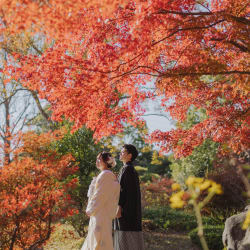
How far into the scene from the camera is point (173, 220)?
10.3m

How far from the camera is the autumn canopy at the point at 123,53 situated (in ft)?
12.8

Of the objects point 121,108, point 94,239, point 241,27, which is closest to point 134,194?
point 94,239

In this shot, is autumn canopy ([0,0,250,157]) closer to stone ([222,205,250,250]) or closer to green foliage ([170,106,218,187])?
stone ([222,205,250,250])

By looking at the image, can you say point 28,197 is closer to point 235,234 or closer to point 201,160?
point 235,234

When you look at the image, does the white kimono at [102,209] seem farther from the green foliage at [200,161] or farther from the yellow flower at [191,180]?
the green foliage at [200,161]

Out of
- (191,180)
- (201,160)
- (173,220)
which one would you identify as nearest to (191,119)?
(201,160)

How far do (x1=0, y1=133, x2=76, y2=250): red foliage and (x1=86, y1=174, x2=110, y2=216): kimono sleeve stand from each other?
2.19ft

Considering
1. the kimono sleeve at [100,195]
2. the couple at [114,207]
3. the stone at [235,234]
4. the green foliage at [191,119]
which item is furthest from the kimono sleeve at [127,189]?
the green foliage at [191,119]

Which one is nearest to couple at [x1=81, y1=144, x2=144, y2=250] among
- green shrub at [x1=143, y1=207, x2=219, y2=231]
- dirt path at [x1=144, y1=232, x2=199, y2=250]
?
dirt path at [x1=144, y1=232, x2=199, y2=250]

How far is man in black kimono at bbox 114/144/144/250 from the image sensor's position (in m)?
4.76

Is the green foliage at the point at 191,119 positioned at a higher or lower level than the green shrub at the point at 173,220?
higher

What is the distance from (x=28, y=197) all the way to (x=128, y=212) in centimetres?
148

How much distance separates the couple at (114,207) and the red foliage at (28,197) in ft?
2.38

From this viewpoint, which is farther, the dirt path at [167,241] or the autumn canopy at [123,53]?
the dirt path at [167,241]
